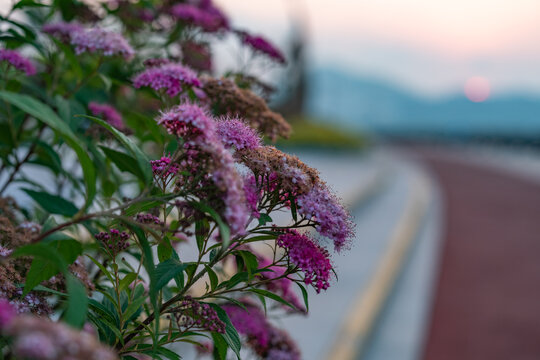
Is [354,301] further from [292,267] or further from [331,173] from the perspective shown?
[331,173]

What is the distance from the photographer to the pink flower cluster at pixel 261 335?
1.79 meters

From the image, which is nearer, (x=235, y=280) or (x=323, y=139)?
(x=235, y=280)

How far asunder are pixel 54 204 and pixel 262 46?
118 cm

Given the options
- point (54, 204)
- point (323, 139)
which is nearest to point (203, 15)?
point (54, 204)

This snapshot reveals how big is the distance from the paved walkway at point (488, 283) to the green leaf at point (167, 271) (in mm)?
4384

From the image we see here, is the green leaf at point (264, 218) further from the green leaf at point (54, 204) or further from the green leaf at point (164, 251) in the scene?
the green leaf at point (54, 204)

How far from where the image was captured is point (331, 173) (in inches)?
489

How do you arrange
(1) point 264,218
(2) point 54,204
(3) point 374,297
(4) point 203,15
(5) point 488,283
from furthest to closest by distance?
1. (5) point 488,283
2. (3) point 374,297
3. (4) point 203,15
4. (2) point 54,204
5. (1) point 264,218

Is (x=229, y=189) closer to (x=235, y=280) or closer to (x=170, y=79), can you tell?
(x=235, y=280)

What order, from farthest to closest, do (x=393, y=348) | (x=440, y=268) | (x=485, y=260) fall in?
(x=485, y=260), (x=440, y=268), (x=393, y=348)

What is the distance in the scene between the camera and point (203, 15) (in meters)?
2.33

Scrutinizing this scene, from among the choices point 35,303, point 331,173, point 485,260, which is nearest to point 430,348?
point 485,260

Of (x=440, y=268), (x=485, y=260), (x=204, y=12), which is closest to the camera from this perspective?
(x=204, y=12)

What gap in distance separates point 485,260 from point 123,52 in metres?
7.89
